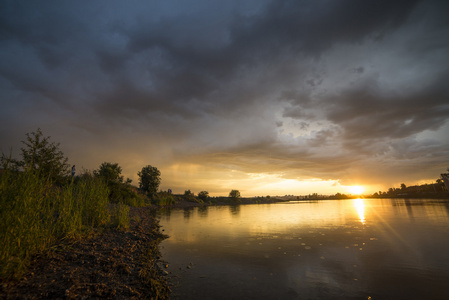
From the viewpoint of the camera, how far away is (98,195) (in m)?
11.5

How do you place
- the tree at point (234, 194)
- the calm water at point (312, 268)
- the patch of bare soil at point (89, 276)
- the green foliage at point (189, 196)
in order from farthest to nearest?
the tree at point (234, 194) < the green foliage at point (189, 196) < the calm water at point (312, 268) < the patch of bare soil at point (89, 276)

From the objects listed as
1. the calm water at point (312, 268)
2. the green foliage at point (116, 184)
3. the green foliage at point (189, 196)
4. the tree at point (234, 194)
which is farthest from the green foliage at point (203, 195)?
the calm water at point (312, 268)

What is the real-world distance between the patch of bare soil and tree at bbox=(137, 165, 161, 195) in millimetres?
61434

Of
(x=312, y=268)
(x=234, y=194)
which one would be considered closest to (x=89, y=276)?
(x=312, y=268)

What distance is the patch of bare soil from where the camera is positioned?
14.4ft

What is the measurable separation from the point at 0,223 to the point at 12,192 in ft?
2.85

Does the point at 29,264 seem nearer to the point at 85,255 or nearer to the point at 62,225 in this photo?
the point at 85,255

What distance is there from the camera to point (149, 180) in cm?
6612

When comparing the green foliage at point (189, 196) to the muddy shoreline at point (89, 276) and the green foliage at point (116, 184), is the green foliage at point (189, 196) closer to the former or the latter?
the green foliage at point (116, 184)

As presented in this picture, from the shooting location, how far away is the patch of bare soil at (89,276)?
4.39 metres

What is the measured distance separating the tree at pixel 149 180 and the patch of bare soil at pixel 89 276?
61.4 m

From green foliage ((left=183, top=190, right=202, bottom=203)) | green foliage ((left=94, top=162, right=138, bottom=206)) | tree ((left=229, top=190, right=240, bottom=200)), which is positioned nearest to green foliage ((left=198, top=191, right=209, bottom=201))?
green foliage ((left=183, top=190, right=202, bottom=203))

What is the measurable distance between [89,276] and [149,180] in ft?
213

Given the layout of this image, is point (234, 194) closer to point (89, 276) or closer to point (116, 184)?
point (116, 184)
